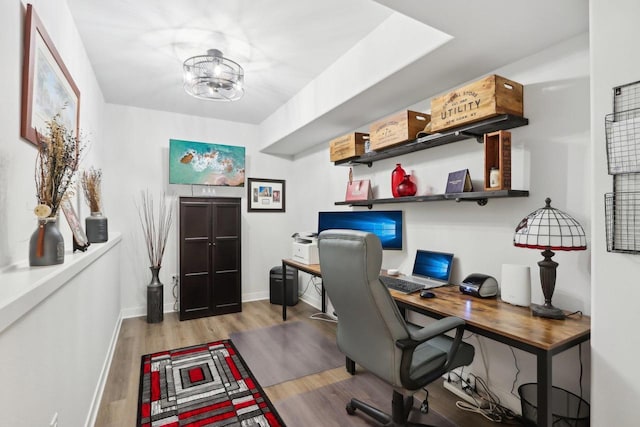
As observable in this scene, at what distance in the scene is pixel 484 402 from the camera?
2.14 m

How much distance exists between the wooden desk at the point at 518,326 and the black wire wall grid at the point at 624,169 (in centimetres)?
45

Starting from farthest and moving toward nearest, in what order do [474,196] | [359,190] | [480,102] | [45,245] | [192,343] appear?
[359,190], [192,343], [474,196], [480,102], [45,245]

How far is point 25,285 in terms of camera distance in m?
0.93

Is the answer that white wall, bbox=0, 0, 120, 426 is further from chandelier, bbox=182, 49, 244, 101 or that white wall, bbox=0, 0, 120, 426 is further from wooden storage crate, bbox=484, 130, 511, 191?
wooden storage crate, bbox=484, 130, 511, 191

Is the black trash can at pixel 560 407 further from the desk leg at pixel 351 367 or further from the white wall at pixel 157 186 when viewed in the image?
the white wall at pixel 157 186

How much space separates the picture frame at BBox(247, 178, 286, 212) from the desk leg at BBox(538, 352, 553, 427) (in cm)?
402

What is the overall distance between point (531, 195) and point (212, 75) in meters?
2.48

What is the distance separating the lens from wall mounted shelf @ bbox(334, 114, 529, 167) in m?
1.97

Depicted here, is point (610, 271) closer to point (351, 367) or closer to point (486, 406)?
point (486, 406)

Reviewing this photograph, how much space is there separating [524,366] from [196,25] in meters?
3.20

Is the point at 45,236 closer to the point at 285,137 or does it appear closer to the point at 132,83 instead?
the point at 132,83

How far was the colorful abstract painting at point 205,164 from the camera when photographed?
416 cm

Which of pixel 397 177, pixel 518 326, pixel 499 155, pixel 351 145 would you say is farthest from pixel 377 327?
pixel 351 145

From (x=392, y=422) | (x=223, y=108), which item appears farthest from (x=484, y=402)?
(x=223, y=108)
